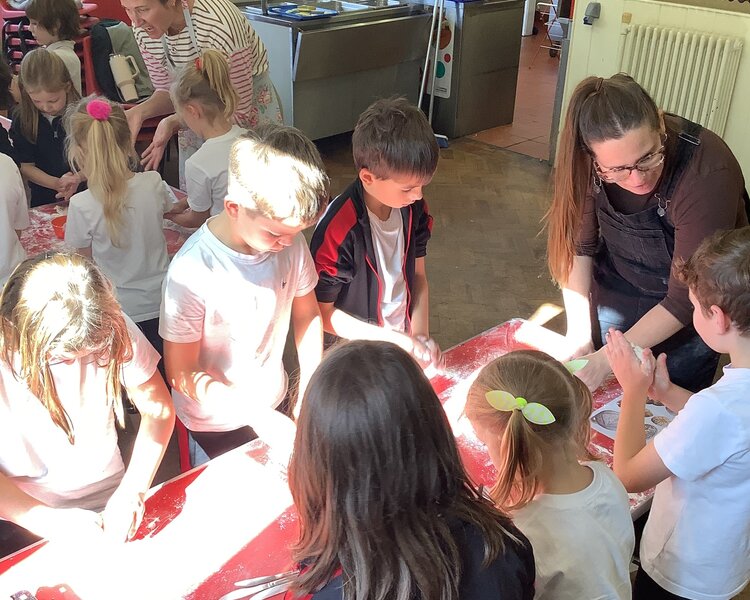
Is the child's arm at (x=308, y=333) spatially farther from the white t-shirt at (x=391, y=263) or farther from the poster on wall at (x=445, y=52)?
the poster on wall at (x=445, y=52)

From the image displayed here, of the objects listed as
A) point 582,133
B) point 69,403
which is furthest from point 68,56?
point 582,133

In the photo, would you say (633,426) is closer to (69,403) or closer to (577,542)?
(577,542)

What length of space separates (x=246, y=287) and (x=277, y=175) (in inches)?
11.2

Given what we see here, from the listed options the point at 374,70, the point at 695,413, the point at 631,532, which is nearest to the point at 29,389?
the point at 631,532

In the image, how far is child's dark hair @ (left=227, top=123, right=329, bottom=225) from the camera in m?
1.60

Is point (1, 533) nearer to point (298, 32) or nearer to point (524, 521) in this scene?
point (524, 521)

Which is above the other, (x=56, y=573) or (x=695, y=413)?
(x=695, y=413)

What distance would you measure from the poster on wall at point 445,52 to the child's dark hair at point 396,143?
4.51m

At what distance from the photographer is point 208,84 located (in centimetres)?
280

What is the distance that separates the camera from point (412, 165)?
6.04 feet

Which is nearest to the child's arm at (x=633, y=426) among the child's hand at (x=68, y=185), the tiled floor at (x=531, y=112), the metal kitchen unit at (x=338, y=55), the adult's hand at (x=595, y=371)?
the adult's hand at (x=595, y=371)

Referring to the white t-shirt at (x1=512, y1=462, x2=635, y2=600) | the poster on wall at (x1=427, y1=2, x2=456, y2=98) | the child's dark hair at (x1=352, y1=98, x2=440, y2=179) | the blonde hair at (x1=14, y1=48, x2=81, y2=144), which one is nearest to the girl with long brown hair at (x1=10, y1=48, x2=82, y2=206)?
the blonde hair at (x1=14, y1=48, x2=81, y2=144)

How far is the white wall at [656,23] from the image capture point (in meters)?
4.46

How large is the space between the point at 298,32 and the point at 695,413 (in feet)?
15.0
